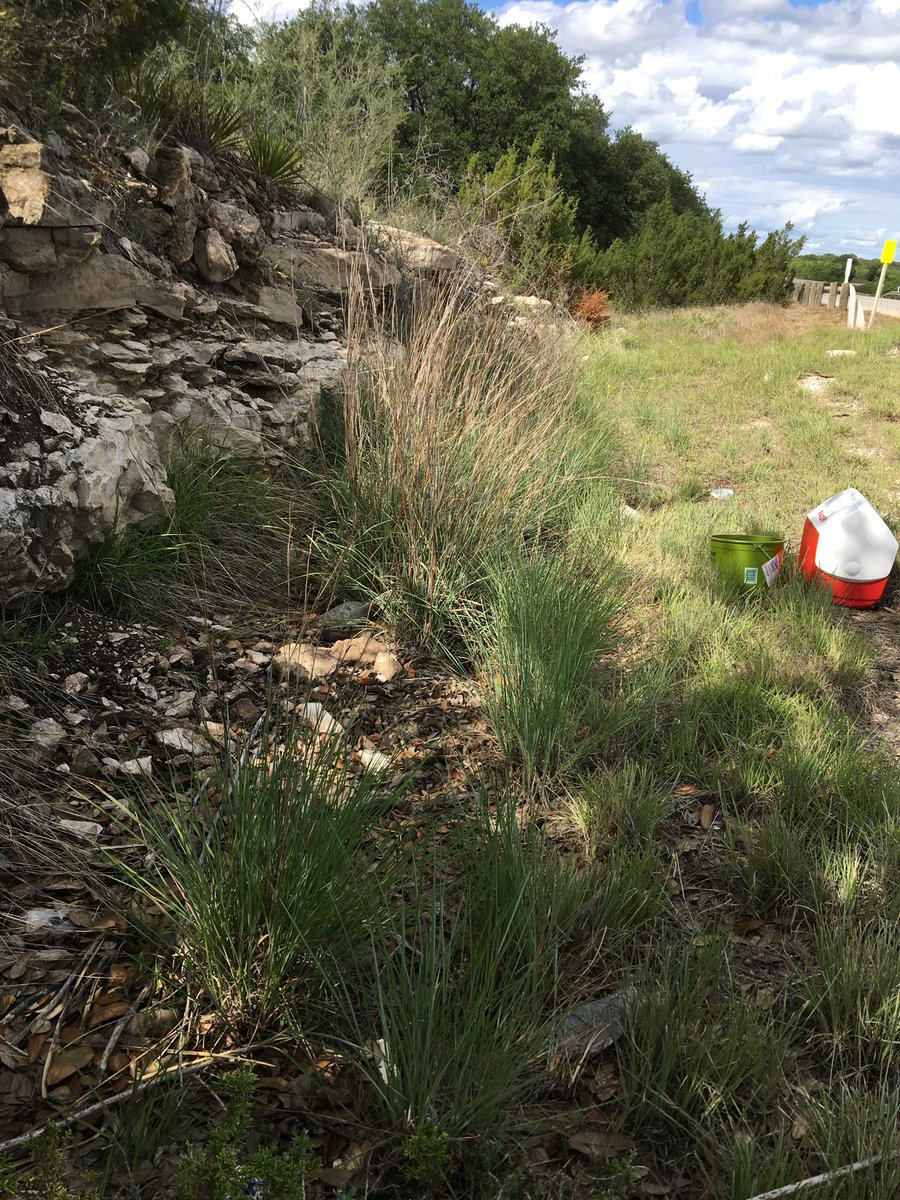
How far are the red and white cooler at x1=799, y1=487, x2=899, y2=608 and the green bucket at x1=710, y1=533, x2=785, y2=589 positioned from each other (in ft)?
0.97

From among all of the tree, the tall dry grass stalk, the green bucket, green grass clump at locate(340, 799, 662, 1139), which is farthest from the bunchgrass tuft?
the tree

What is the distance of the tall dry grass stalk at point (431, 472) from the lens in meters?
3.30

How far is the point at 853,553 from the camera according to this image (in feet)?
A: 13.2

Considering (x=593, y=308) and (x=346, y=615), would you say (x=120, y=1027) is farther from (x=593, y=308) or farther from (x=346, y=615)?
(x=593, y=308)

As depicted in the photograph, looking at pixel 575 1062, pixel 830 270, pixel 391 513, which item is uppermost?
pixel 830 270

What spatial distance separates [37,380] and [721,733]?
265cm

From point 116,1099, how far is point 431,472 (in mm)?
2531

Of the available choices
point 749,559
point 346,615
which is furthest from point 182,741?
point 749,559

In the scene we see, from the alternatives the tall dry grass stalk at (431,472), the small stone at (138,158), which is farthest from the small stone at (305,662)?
the small stone at (138,158)

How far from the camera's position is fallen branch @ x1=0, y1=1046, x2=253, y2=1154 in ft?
4.16

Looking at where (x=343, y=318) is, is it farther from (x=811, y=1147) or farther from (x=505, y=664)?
(x=811, y=1147)

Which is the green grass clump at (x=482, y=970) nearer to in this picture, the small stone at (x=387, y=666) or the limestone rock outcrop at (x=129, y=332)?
the small stone at (x=387, y=666)

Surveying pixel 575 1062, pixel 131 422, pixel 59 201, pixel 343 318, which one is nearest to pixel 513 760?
pixel 575 1062

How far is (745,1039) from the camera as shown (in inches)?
60.0
